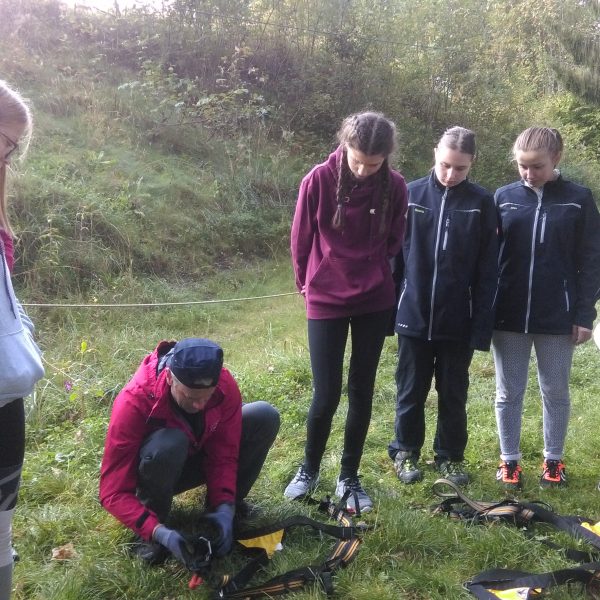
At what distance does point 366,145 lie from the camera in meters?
2.40

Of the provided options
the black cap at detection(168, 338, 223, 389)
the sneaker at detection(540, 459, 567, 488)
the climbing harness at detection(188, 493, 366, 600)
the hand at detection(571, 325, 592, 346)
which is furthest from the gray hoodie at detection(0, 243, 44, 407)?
the sneaker at detection(540, 459, 567, 488)

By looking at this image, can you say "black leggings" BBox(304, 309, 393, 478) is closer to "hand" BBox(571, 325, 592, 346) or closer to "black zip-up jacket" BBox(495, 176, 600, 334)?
"black zip-up jacket" BBox(495, 176, 600, 334)

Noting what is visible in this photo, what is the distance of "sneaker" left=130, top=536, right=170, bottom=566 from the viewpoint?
219cm

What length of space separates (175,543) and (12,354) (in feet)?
3.15

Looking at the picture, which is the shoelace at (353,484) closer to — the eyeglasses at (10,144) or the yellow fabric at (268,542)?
the yellow fabric at (268,542)

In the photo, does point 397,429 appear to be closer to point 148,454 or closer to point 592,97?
point 148,454

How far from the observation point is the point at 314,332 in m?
2.63

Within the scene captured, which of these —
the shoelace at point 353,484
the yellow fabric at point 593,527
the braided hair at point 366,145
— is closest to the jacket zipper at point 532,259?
the braided hair at point 366,145

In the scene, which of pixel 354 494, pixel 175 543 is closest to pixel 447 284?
pixel 354 494

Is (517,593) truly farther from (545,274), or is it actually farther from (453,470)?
(545,274)

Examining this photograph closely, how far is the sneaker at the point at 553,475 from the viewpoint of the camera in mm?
2914

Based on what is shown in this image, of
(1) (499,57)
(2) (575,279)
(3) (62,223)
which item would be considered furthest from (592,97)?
(2) (575,279)

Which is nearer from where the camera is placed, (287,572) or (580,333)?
(287,572)

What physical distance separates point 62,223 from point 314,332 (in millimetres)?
5276
